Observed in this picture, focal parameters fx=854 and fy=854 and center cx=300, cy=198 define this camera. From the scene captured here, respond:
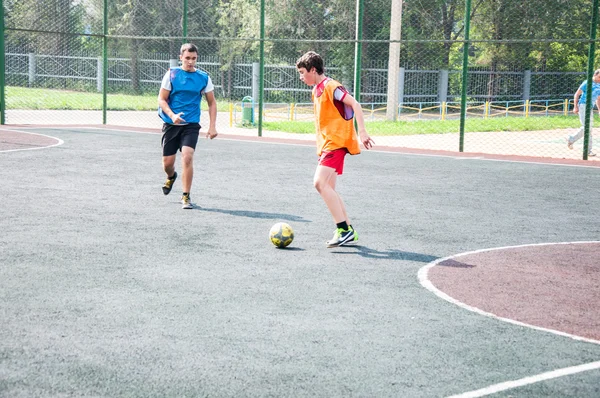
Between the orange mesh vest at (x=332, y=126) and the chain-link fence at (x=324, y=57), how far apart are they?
1990 cm

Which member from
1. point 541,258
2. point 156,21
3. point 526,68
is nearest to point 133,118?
point 156,21

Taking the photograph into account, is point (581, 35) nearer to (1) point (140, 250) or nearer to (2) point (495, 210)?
(2) point (495, 210)

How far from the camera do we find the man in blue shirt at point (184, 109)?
9.89 meters

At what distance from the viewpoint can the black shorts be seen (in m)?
10.1

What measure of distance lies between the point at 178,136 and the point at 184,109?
36 centimetres

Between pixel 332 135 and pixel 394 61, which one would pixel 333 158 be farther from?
pixel 394 61

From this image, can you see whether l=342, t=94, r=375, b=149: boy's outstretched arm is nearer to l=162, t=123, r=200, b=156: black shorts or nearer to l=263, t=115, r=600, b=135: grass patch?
l=162, t=123, r=200, b=156: black shorts

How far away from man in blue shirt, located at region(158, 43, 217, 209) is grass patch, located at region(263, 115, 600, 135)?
583 inches

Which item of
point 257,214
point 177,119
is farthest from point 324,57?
point 257,214

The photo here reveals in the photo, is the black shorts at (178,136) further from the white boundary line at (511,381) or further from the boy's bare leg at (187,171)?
the white boundary line at (511,381)

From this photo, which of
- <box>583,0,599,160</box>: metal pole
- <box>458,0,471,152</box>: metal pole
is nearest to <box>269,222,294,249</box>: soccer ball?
<box>583,0,599,160</box>: metal pole

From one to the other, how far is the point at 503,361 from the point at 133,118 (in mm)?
25321

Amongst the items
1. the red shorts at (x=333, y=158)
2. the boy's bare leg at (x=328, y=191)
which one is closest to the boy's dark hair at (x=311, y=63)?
the red shorts at (x=333, y=158)

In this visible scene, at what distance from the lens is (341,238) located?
7773 millimetres
